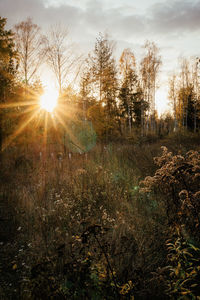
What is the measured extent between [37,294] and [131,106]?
22.6 m

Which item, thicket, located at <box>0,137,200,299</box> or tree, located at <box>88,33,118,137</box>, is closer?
thicket, located at <box>0,137,200,299</box>

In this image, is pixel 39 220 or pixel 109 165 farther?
pixel 109 165

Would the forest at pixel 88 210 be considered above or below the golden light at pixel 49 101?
below

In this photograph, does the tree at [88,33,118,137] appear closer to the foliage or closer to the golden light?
the golden light

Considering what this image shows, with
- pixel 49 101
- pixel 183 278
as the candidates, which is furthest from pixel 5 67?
pixel 183 278

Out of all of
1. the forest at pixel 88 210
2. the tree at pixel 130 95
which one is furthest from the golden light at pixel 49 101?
the tree at pixel 130 95

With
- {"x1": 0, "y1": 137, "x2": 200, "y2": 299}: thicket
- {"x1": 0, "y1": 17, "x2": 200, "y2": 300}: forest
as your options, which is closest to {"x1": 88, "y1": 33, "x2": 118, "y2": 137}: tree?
{"x1": 0, "y1": 17, "x2": 200, "y2": 300}: forest

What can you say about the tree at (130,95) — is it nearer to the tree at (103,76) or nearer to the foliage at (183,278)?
the tree at (103,76)

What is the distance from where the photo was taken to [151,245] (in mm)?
2637

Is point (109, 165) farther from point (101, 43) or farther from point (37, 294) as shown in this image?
point (101, 43)

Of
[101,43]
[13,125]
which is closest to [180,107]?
[101,43]

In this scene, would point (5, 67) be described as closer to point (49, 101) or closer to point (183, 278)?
point (49, 101)

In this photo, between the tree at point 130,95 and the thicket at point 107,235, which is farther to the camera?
the tree at point 130,95

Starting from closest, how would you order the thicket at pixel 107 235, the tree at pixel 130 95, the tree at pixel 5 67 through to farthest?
the thicket at pixel 107 235
the tree at pixel 5 67
the tree at pixel 130 95
